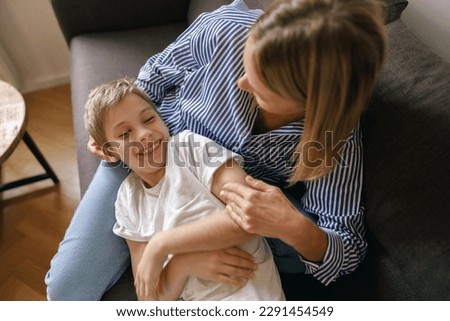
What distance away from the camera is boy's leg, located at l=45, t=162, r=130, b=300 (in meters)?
0.90

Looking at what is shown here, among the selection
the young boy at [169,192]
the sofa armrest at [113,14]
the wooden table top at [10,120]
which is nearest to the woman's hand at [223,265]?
the young boy at [169,192]

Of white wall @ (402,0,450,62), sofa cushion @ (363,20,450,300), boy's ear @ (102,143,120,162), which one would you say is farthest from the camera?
boy's ear @ (102,143,120,162)

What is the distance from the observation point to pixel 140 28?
1.61 m

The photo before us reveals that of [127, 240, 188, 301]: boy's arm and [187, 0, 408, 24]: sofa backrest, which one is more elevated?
[187, 0, 408, 24]: sofa backrest

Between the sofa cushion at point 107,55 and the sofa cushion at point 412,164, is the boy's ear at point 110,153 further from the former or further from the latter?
the sofa cushion at point 412,164

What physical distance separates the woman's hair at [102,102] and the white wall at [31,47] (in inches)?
48.3

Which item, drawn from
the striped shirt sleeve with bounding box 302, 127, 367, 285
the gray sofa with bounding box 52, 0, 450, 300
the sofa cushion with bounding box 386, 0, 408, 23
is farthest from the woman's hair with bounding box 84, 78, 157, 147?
the sofa cushion with bounding box 386, 0, 408, 23

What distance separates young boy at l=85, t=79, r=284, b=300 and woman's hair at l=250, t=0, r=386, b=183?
0.88 ft

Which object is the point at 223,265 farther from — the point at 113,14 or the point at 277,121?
the point at 113,14

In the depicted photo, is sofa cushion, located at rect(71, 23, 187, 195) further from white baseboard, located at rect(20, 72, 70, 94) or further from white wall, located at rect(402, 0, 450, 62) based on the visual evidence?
white wall, located at rect(402, 0, 450, 62)
